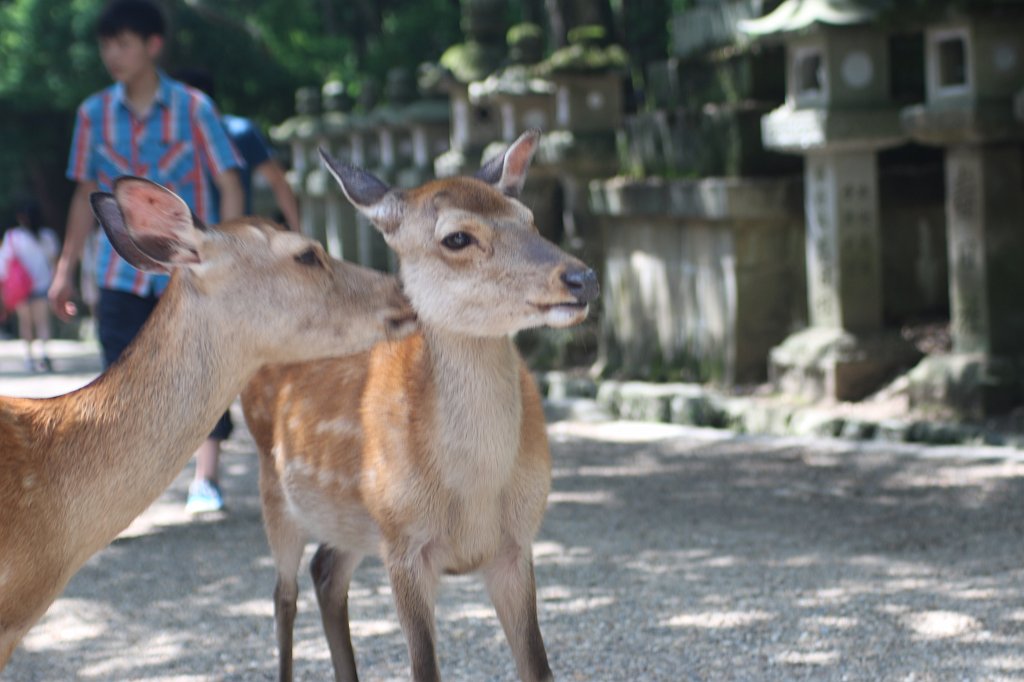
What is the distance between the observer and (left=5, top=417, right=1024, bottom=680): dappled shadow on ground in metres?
4.99

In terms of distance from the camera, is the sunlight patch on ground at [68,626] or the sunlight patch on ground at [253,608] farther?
the sunlight patch on ground at [253,608]

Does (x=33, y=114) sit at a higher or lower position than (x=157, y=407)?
higher

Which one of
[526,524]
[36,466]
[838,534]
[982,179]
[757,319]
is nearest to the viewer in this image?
[36,466]

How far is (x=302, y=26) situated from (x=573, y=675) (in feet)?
51.7

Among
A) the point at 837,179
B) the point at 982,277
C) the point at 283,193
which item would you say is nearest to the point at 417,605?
the point at 283,193

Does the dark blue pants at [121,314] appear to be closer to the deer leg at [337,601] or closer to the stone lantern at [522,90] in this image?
the deer leg at [337,601]

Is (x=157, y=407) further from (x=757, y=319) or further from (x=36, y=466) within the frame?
(x=757, y=319)

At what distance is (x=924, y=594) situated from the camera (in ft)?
18.3

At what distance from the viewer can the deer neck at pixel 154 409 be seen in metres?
3.58

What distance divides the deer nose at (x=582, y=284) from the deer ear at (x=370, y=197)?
1.71ft

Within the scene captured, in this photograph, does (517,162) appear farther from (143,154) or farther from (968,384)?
(968,384)

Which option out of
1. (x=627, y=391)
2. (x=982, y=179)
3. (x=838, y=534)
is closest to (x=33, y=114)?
(x=627, y=391)

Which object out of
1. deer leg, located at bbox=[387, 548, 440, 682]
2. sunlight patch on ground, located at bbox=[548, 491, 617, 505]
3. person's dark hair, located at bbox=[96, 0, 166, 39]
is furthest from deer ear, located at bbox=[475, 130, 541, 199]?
sunlight patch on ground, located at bbox=[548, 491, 617, 505]

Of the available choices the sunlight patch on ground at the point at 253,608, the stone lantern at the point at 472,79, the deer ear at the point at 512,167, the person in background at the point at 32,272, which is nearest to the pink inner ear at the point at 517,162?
the deer ear at the point at 512,167
